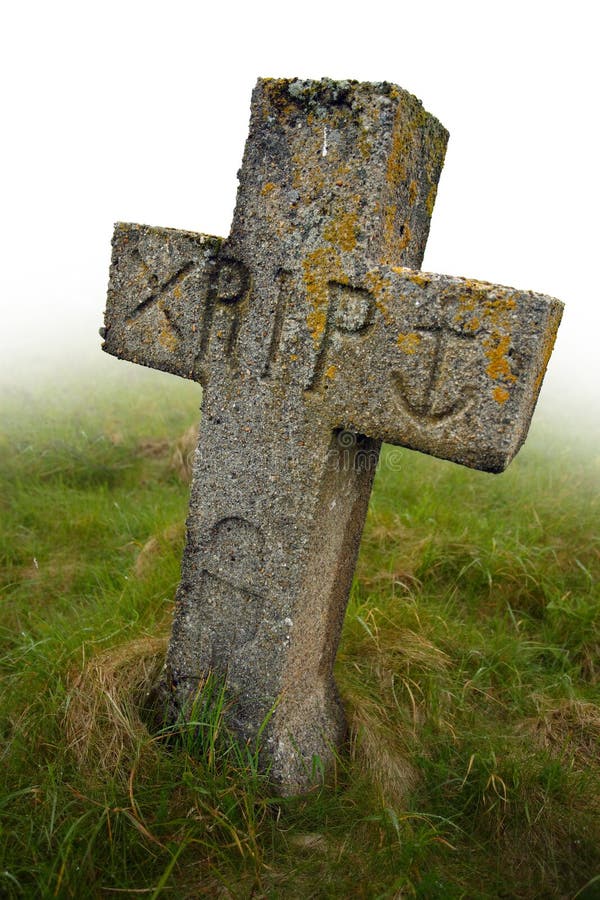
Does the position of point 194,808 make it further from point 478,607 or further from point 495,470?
point 478,607

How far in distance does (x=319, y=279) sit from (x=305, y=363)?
210mm

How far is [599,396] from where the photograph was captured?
7297mm

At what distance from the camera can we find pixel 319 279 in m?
1.68

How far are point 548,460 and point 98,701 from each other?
3.51 meters

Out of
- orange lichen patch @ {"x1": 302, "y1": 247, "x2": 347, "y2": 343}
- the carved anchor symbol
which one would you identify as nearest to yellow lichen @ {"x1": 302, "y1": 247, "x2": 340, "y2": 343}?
orange lichen patch @ {"x1": 302, "y1": 247, "x2": 347, "y2": 343}

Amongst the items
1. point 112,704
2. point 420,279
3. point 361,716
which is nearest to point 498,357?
point 420,279

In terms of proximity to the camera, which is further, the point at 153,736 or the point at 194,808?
the point at 153,736

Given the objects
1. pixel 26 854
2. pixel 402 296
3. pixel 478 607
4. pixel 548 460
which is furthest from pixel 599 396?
pixel 26 854

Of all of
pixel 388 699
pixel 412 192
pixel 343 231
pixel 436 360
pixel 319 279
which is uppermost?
pixel 412 192

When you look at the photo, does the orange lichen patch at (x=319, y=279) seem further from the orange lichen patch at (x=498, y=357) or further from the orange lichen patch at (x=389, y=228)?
the orange lichen patch at (x=498, y=357)

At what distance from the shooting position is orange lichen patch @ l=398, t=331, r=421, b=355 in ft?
5.16

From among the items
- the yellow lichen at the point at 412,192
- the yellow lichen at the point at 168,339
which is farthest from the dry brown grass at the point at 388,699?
the yellow lichen at the point at 412,192

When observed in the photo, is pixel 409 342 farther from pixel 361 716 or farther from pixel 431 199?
pixel 361 716

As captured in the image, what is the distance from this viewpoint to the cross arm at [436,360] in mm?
1471
